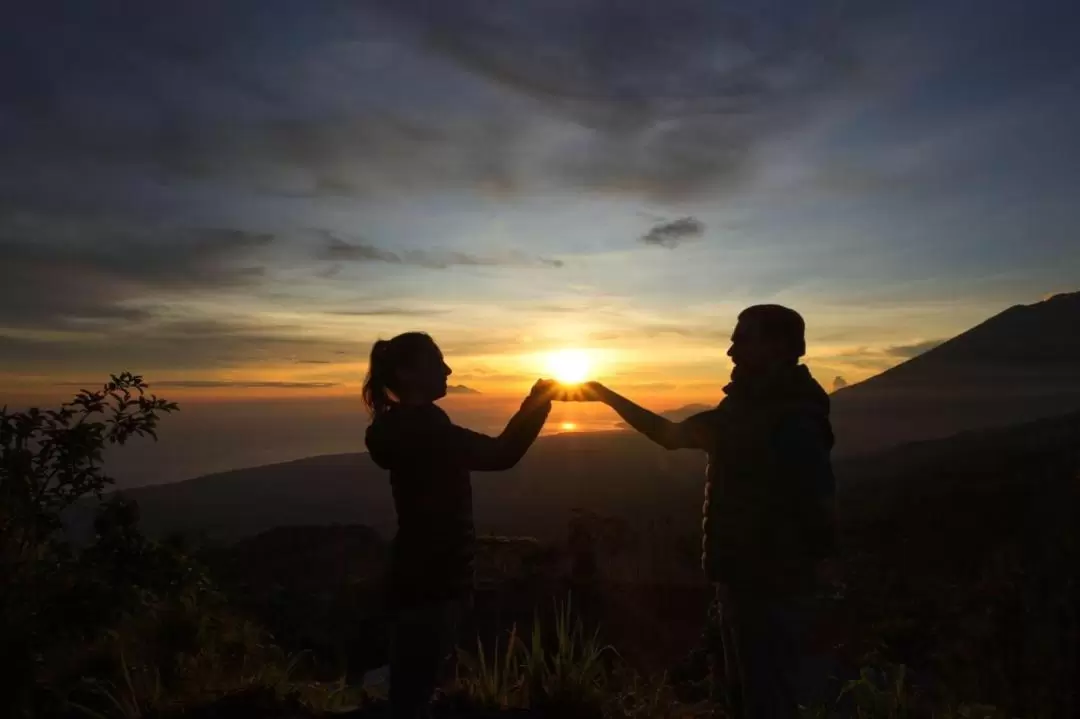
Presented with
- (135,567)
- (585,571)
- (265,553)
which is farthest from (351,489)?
(135,567)

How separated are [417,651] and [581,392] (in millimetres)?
1597

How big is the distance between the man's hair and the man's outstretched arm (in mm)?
464

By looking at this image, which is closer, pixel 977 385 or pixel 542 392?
pixel 542 392

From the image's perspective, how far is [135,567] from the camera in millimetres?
5328

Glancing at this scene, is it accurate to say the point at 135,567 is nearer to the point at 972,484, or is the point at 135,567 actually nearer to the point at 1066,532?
the point at 1066,532

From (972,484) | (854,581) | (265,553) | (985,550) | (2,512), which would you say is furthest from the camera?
(972,484)

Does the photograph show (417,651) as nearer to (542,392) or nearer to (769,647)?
(542,392)

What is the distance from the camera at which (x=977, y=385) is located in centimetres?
7144

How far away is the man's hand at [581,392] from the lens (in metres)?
4.16

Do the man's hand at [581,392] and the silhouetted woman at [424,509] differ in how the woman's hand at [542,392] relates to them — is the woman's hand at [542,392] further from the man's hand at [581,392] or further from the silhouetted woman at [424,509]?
the silhouetted woman at [424,509]

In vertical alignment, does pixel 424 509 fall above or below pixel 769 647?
above

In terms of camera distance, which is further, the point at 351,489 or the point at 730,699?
the point at 351,489

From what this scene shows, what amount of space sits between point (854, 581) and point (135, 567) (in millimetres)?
10923

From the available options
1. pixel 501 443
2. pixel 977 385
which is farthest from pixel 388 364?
pixel 977 385
